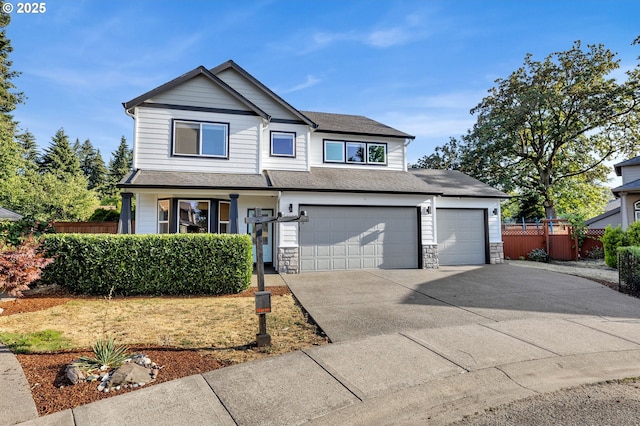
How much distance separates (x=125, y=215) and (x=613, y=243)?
59.1 feet

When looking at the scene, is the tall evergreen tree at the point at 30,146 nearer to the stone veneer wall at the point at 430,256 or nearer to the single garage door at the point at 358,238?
the single garage door at the point at 358,238

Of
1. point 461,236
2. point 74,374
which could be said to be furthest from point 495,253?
point 74,374

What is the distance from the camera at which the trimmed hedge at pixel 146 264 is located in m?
7.63

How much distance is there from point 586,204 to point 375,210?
2327 cm

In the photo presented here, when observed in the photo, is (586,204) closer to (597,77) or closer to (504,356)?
(597,77)

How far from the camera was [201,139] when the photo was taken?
1160 centimetres

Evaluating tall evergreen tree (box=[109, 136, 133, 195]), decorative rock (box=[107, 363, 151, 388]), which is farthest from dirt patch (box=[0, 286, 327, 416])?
tall evergreen tree (box=[109, 136, 133, 195])

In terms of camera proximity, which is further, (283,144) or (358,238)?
(283,144)

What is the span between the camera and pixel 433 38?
10.3 m

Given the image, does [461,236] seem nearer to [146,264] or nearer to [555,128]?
[146,264]

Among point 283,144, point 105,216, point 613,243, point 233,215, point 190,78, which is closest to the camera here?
point 233,215

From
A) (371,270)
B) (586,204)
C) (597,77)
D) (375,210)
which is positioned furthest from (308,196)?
(586,204)

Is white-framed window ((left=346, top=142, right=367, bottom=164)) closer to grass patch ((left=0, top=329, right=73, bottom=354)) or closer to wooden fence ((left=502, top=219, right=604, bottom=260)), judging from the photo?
wooden fence ((left=502, top=219, right=604, bottom=260))

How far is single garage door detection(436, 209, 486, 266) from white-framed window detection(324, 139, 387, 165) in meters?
3.54
